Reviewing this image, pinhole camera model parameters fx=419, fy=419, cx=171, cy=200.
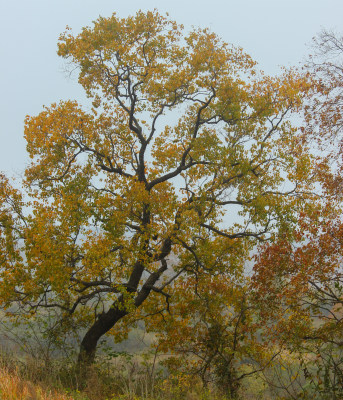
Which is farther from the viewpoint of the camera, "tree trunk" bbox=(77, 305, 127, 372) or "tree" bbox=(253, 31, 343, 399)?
"tree trunk" bbox=(77, 305, 127, 372)

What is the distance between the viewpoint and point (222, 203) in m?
13.7

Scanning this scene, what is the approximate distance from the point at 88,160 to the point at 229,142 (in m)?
4.94

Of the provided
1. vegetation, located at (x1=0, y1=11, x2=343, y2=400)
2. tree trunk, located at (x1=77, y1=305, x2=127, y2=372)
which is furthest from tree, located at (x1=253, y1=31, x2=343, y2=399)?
tree trunk, located at (x1=77, y1=305, x2=127, y2=372)

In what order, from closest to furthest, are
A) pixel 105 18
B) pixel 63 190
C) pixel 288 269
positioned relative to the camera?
pixel 288 269
pixel 63 190
pixel 105 18

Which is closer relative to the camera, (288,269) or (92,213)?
(288,269)

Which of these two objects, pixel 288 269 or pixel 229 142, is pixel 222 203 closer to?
pixel 229 142

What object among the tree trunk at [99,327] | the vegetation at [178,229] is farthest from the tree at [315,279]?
the tree trunk at [99,327]

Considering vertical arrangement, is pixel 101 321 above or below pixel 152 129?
below

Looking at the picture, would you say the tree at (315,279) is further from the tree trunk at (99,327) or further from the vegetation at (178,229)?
the tree trunk at (99,327)

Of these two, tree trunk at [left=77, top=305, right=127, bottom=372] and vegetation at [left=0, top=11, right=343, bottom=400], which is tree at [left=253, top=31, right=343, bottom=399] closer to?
vegetation at [left=0, top=11, right=343, bottom=400]

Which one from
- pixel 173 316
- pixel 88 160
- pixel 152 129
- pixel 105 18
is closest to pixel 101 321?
pixel 173 316

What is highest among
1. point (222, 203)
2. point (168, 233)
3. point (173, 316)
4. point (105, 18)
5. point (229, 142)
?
point (105, 18)

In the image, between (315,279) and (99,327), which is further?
(99,327)

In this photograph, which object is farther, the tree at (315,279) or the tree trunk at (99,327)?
the tree trunk at (99,327)
